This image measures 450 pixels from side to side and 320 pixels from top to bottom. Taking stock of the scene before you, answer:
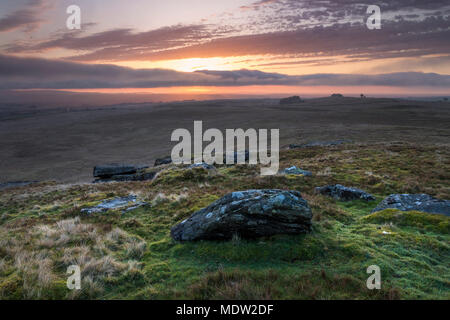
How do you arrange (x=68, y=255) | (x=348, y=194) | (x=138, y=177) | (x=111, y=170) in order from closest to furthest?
(x=68, y=255) < (x=348, y=194) < (x=138, y=177) < (x=111, y=170)

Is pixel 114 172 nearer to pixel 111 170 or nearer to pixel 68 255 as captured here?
pixel 111 170

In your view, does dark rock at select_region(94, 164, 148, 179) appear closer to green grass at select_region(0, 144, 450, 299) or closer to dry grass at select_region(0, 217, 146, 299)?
green grass at select_region(0, 144, 450, 299)

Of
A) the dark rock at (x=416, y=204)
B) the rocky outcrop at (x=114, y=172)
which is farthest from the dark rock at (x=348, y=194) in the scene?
the rocky outcrop at (x=114, y=172)

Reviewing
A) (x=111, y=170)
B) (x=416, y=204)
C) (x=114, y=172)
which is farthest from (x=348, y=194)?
(x=111, y=170)

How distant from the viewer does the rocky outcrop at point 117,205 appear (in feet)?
46.4

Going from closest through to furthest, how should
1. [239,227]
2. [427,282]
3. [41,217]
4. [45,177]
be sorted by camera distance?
[427,282] < [239,227] < [41,217] < [45,177]

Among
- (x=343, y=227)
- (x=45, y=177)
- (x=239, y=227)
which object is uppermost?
(x=239, y=227)

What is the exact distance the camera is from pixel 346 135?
6062 cm

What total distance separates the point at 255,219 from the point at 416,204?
854 centimetres

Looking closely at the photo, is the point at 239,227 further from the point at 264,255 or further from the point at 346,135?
the point at 346,135

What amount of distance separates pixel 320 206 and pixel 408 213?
136 inches

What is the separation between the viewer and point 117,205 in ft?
49.6

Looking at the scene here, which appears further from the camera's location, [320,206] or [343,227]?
[320,206]
